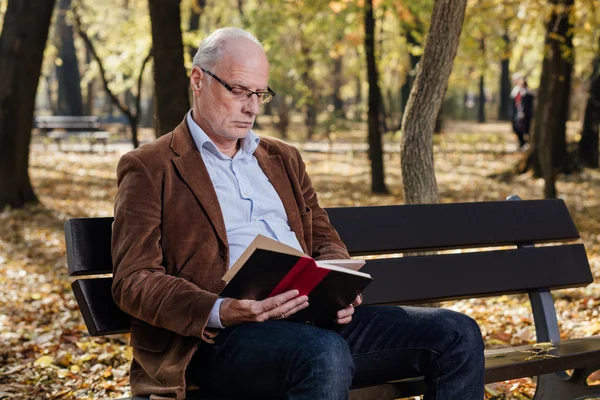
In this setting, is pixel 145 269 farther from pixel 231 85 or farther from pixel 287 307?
pixel 231 85

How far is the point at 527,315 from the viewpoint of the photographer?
6.43 meters

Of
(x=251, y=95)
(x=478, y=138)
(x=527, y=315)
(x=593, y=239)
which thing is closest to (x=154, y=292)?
(x=251, y=95)

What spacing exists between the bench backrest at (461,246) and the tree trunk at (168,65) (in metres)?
3.65

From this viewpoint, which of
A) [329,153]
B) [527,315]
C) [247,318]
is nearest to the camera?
[247,318]

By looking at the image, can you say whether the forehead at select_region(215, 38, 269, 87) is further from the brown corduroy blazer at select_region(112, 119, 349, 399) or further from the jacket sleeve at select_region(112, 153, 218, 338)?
the jacket sleeve at select_region(112, 153, 218, 338)

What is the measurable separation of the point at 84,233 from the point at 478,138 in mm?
25012

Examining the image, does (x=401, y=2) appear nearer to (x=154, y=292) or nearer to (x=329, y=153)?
(x=329, y=153)

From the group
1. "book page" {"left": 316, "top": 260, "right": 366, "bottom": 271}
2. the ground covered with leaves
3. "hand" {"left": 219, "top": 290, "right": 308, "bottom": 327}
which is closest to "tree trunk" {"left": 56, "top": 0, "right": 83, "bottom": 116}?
the ground covered with leaves

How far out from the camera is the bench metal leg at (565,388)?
399cm

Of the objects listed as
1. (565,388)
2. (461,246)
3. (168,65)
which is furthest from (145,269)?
(168,65)

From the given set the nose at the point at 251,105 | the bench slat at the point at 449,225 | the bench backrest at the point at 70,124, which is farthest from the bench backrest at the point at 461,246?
the bench backrest at the point at 70,124

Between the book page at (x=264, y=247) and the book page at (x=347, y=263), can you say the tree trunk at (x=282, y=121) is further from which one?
the book page at (x=264, y=247)

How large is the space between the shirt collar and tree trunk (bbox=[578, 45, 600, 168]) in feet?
47.5

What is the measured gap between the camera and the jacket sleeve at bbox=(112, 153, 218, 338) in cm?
287
